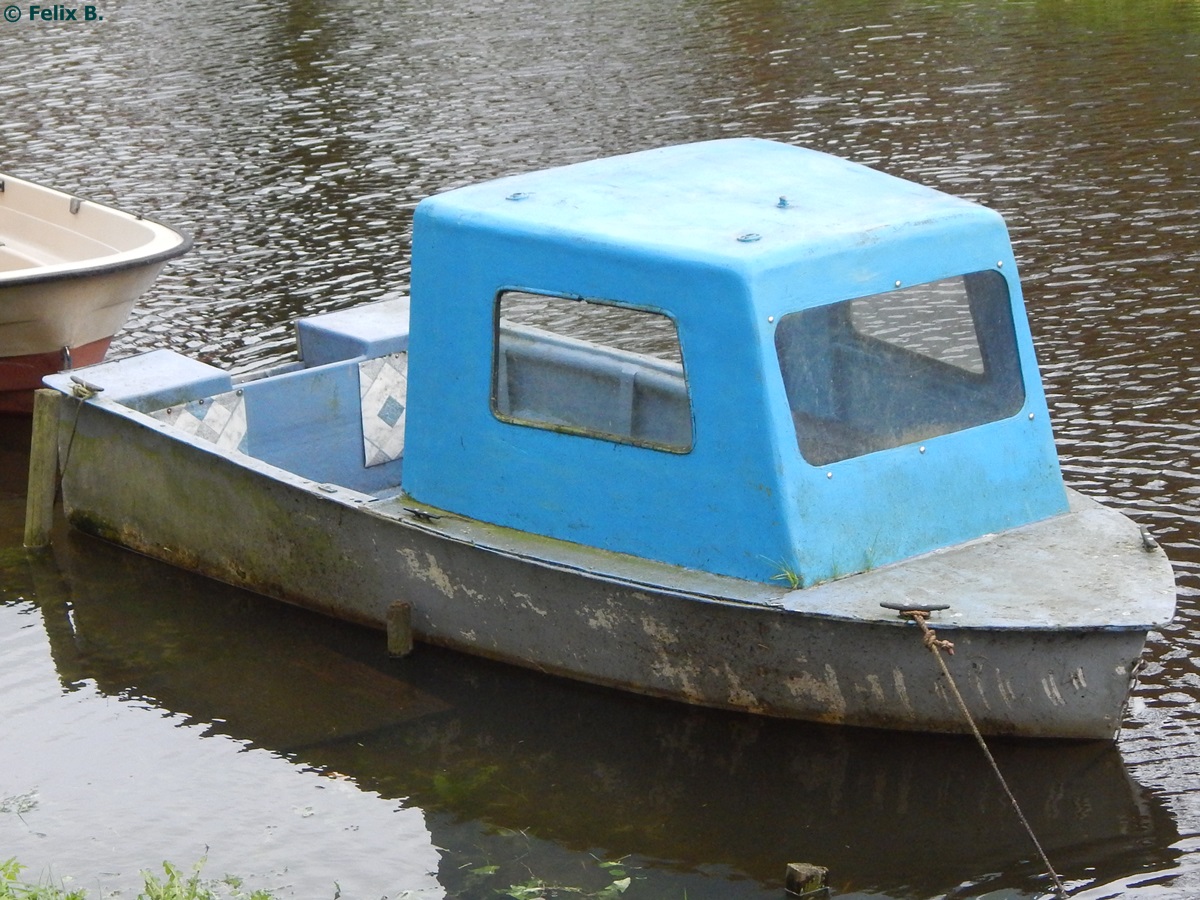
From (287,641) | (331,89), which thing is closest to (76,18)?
(331,89)

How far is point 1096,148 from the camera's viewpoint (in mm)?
15977

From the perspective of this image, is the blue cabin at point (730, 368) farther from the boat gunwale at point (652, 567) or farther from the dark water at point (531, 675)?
the dark water at point (531, 675)

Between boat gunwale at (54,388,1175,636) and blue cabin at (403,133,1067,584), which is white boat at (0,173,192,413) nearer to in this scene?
boat gunwale at (54,388,1175,636)

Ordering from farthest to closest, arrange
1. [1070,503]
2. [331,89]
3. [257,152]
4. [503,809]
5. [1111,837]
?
[331,89]
[257,152]
[1070,503]
[503,809]
[1111,837]

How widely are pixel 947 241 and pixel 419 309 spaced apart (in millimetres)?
2400

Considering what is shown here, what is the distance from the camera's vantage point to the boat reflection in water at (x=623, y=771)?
21.3ft

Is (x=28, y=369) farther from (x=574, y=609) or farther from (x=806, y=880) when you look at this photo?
(x=806, y=880)

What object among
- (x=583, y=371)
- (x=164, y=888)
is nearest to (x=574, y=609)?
(x=583, y=371)

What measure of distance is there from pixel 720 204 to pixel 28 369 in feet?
19.2

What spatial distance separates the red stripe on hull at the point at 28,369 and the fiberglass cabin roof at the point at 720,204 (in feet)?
14.9

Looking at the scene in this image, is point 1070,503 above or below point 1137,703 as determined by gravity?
above

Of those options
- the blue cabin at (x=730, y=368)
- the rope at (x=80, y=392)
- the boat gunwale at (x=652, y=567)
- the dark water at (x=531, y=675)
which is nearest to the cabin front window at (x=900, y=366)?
the blue cabin at (x=730, y=368)

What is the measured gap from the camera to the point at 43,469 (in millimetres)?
9500

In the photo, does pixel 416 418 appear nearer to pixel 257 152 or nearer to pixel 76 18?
pixel 257 152
